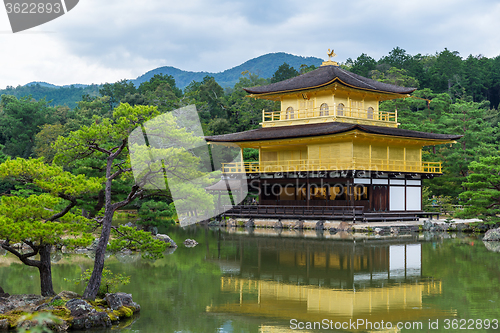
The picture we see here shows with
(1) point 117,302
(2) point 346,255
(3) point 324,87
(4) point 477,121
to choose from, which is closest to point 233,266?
(2) point 346,255

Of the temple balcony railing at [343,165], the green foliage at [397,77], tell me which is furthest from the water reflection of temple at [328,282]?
the green foliage at [397,77]

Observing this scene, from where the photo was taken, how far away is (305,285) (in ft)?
45.6

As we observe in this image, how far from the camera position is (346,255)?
63.9 ft

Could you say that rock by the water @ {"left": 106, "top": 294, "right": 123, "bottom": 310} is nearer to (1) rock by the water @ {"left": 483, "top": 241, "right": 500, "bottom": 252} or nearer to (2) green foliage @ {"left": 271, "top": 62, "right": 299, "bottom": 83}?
(1) rock by the water @ {"left": 483, "top": 241, "right": 500, "bottom": 252}

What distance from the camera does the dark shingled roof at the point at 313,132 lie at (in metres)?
32.2

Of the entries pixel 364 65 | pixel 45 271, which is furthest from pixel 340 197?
pixel 364 65

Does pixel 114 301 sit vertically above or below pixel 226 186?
above

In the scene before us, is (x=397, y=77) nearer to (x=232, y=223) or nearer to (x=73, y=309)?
(x=232, y=223)

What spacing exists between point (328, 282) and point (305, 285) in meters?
0.78

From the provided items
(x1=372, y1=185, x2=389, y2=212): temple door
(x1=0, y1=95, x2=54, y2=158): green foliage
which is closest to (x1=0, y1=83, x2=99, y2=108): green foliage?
(x1=0, y1=95, x2=54, y2=158): green foliage

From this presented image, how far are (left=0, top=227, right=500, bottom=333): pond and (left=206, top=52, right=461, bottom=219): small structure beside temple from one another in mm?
9447

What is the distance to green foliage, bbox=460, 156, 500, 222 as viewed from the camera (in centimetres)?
2664

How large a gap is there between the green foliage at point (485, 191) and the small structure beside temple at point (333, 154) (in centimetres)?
518

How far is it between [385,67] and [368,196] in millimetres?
46536
